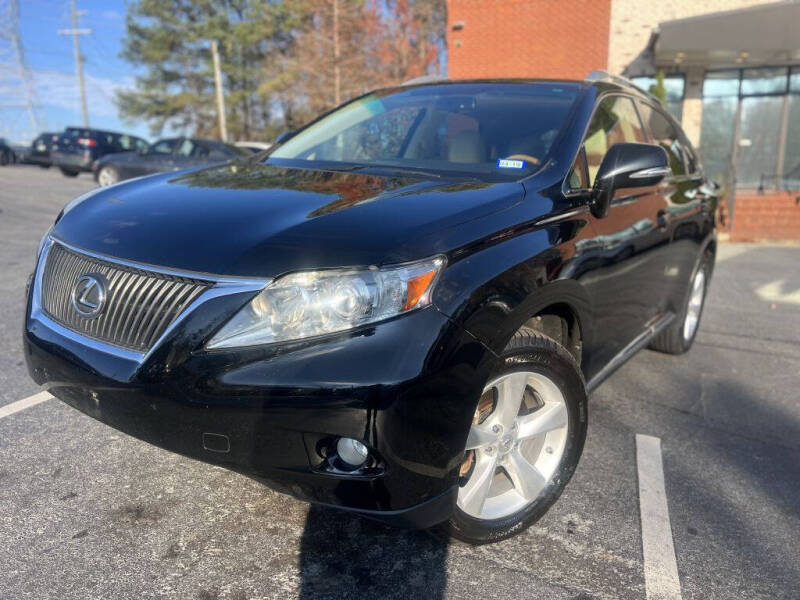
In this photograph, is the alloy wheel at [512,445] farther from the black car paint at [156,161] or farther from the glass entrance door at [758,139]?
the glass entrance door at [758,139]

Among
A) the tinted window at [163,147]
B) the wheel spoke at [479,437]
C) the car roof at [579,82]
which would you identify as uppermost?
the car roof at [579,82]

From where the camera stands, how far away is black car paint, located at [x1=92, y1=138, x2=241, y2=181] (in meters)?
14.2

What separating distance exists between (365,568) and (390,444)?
65 centimetres

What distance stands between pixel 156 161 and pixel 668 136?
41.5 feet

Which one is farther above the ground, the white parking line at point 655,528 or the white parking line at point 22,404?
the white parking line at point 22,404

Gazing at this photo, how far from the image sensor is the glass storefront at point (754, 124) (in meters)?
16.2

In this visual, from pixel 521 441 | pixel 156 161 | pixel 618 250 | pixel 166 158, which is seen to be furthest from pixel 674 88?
pixel 521 441

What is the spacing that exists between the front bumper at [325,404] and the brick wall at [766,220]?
11987 mm

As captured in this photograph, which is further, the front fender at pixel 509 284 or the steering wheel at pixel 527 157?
the steering wheel at pixel 527 157

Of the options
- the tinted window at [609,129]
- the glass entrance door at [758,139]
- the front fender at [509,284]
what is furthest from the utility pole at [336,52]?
the front fender at [509,284]

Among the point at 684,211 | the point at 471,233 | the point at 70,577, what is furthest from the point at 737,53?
the point at 70,577

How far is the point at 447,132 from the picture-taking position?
340 centimetres

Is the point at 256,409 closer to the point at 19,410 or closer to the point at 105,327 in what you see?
the point at 105,327

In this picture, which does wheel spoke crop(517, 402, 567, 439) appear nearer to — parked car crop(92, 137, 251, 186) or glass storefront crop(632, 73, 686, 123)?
parked car crop(92, 137, 251, 186)
